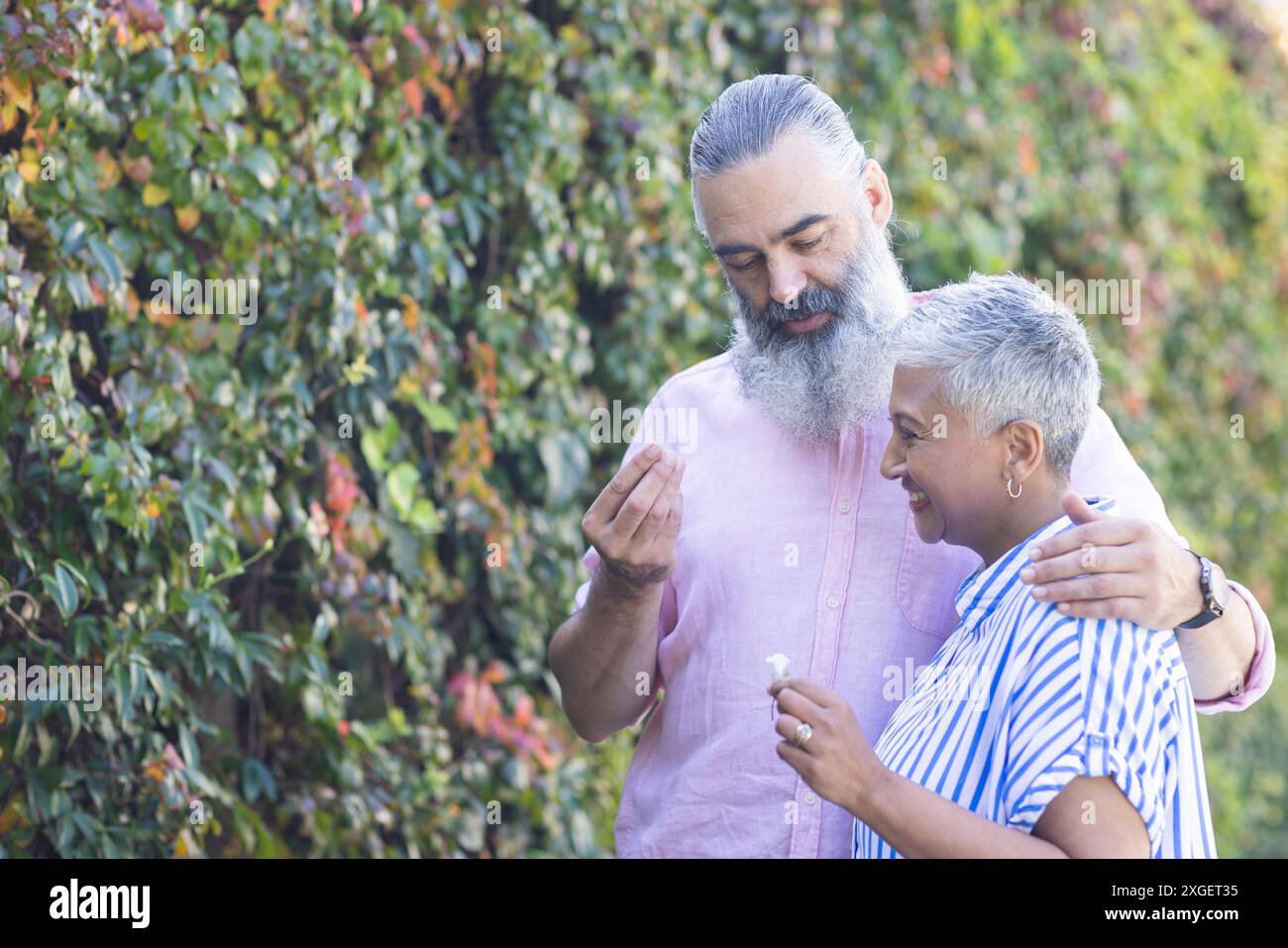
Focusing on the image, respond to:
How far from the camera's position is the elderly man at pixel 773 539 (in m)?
2.37

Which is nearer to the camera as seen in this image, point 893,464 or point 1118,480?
point 893,464

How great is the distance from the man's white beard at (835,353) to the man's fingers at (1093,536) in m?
0.58

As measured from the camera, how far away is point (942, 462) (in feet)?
6.93

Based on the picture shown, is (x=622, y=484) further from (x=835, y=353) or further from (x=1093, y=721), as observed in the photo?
(x=1093, y=721)

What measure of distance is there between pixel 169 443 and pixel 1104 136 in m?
4.42

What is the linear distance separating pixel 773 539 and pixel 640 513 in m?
0.36

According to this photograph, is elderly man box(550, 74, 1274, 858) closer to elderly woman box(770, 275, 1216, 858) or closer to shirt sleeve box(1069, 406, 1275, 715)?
shirt sleeve box(1069, 406, 1275, 715)

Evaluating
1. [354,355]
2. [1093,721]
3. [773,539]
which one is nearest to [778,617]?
[773,539]

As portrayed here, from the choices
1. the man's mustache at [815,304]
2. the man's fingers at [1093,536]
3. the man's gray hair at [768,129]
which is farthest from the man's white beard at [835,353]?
the man's fingers at [1093,536]

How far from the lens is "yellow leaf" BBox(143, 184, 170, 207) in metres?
2.88

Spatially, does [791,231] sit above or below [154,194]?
below

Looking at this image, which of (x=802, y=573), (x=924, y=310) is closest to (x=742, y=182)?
(x=924, y=310)

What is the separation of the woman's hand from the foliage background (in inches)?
53.3
